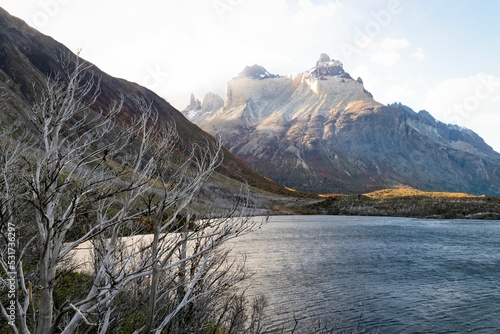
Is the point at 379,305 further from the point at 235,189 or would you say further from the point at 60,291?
the point at 235,189

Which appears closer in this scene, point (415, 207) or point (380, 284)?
point (380, 284)

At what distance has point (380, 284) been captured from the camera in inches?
1325

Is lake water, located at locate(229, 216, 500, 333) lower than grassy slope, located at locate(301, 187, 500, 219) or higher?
lower

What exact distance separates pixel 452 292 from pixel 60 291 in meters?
31.9

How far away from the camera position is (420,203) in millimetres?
144000

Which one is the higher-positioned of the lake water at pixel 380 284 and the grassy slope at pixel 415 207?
the grassy slope at pixel 415 207

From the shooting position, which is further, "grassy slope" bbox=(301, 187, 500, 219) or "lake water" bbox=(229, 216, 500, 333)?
"grassy slope" bbox=(301, 187, 500, 219)

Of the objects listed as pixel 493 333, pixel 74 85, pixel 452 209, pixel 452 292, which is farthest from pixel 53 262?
pixel 452 209

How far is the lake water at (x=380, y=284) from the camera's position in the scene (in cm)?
2428

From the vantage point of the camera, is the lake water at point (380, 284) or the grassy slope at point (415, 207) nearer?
the lake water at point (380, 284)

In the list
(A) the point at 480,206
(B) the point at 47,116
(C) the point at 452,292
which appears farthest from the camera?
(A) the point at 480,206

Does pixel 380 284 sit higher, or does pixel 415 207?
pixel 415 207

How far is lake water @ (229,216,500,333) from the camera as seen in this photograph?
2428 centimetres

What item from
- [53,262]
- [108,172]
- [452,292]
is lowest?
[452,292]
